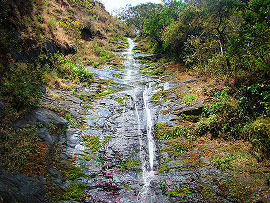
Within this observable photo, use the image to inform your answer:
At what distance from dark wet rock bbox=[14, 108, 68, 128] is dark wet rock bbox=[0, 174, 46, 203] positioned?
6.62 ft

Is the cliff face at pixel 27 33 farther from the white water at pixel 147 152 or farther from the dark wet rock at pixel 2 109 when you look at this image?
the white water at pixel 147 152

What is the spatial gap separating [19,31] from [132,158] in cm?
920

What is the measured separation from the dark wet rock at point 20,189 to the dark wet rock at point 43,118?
6.62 ft

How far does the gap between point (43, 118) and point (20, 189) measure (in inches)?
119

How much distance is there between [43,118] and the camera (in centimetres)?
700

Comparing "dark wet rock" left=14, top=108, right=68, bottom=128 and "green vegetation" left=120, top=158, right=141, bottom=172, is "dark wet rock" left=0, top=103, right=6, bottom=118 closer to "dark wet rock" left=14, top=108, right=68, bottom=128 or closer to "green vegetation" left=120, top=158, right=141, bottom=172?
"dark wet rock" left=14, top=108, right=68, bottom=128

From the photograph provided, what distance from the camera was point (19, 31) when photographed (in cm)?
941

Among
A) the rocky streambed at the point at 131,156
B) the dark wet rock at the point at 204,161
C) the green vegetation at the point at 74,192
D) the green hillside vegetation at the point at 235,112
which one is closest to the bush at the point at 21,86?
the rocky streambed at the point at 131,156

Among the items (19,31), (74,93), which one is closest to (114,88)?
(74,93)

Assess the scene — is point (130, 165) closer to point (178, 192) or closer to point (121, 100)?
point (178, 192)

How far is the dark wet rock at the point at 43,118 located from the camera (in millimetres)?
6396

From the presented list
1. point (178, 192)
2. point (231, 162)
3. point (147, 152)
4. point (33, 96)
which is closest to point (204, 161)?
point (231, 162)

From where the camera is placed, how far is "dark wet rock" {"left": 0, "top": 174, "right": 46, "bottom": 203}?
426cm

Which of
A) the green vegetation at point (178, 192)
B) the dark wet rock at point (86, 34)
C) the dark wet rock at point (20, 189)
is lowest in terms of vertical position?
the green vegetation at point (178, 192)
